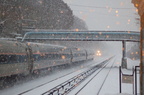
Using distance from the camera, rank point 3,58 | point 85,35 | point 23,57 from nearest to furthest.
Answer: point 3,58, point 23,57, point 85,35

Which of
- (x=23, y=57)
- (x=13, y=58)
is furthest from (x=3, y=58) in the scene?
(x=23, y=57)

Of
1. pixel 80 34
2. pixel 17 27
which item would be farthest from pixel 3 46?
pixel 17 27

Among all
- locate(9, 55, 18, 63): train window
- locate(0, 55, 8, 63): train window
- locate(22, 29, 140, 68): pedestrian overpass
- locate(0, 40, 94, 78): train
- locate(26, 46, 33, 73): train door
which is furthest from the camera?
locate(22, 29, 140, 68): pedestrian overpass

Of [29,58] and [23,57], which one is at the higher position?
[23,57]

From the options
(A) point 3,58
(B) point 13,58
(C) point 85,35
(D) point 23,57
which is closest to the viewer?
(A) point 3,58

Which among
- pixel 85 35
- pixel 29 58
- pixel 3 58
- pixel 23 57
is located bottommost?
pixel 29 58

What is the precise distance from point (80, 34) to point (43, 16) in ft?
150

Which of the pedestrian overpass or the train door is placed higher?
the pedestrian overpass

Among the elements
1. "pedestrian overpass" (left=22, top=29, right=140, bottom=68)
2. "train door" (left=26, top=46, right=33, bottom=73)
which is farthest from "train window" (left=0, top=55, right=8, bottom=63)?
"pedestrian overpass" (left=22, top=29, right=140, bottom=68)

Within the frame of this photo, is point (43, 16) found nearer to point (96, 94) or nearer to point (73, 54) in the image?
point (73, 54)

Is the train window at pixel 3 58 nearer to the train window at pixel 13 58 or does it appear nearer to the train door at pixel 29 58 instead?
the train window at pixel 13 58

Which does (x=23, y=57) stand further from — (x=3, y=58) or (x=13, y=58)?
(x=3, y=58)

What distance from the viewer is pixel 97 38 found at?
5156 centimetres

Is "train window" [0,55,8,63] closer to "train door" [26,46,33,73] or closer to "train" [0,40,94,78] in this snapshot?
"train" [0,40,94,78]
